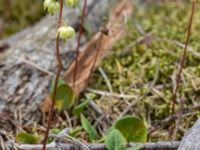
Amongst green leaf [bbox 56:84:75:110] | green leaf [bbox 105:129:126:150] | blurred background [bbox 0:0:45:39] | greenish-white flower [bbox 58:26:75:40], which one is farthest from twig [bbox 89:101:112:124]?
blurred background [bbox 0:0:45:39]

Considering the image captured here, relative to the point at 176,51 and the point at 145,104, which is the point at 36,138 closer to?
the point at 145,104

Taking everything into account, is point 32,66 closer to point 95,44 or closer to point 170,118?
point 95,44

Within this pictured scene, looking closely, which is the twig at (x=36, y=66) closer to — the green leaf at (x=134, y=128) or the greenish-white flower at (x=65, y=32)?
the green leaf at (x=134, y=128)

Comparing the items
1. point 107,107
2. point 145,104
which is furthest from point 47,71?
point 145,104

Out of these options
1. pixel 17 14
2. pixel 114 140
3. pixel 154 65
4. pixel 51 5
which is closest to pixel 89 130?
pixel 114 140

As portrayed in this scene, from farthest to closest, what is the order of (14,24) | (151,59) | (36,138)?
(14,24) < (151,59) < (36,138)

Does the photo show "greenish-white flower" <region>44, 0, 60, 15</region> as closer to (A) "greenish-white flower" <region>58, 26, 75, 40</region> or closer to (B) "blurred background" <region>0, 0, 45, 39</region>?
(A) "greenish-white flower" <region>58, 26, 75, 40</region>

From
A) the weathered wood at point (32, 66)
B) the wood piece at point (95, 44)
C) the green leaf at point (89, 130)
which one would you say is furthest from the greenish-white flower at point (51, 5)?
the wood piece at point (95, 44)
